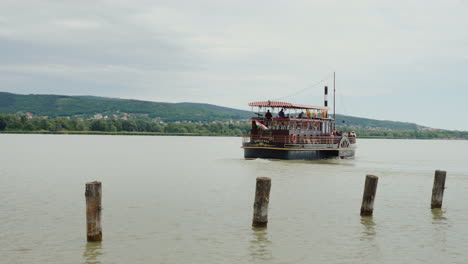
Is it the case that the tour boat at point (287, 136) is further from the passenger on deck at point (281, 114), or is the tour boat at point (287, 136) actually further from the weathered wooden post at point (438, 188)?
the weathered wooden post at point (438, 188)

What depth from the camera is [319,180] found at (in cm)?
3550

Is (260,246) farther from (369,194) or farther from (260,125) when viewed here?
(260,125)

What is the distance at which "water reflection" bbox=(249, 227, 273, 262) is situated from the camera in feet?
46.9

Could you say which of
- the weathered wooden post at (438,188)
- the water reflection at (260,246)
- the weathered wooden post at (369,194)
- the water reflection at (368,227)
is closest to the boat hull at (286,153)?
the weathered wooden post at (438,188)

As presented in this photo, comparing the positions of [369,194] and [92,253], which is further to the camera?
[369,194]

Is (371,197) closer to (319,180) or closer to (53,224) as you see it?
(53,224)

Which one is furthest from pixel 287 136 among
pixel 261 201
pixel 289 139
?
pixel 261 201

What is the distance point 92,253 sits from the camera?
14016 mm

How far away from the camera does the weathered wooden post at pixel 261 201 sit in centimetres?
1608

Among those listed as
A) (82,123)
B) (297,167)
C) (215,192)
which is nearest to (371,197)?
(215,192)

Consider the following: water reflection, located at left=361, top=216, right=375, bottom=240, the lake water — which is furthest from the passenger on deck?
water reflection, located at left=361, top=216, right=375, bottom=240

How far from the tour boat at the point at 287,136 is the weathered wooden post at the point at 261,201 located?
32.4 metres

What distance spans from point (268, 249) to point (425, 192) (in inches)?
717

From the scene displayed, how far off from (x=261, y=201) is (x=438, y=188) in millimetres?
9803
